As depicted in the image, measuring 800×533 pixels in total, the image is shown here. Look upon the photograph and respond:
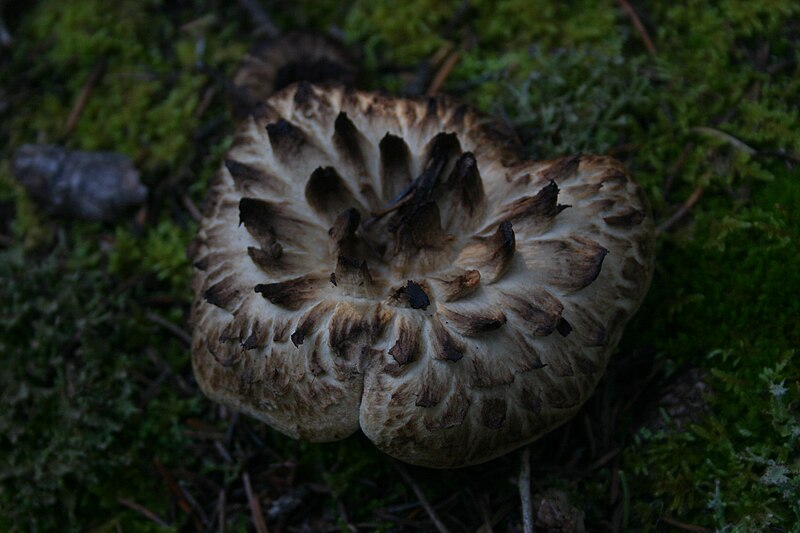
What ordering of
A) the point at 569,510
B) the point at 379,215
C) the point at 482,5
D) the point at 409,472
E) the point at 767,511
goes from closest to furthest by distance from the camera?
the point at 767,511, the point at 569,510, the point at 379,215, the point at 409,472, the point at 482,5

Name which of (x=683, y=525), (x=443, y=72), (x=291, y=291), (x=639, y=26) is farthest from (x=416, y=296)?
(x=639, y=26)

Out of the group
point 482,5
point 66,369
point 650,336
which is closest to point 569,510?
point 650,336

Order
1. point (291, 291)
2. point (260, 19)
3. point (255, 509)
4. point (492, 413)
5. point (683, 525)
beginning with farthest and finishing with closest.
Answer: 1. point (260, 19)
2. point (255, 509)
3. point (683, 525)
4. point (291, 291)
5. point (492, 413)

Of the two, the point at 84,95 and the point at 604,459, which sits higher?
the point at 84,95

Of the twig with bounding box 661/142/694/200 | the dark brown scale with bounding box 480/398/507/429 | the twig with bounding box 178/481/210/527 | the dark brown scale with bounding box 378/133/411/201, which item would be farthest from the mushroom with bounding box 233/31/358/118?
the dark brown scale with bounding box 480/398/507/429

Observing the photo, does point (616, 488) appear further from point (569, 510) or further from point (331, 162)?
point (331, 162)

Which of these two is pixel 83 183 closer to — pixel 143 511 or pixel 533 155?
pixel 143 511
